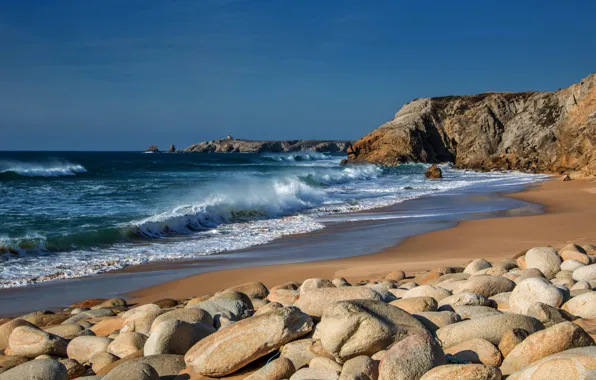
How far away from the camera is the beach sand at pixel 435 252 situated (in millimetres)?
8812

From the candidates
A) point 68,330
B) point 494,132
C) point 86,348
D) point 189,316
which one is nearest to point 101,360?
point 86,348

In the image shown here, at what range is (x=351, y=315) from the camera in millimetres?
3420

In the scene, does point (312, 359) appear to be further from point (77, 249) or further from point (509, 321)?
point (77, 249)

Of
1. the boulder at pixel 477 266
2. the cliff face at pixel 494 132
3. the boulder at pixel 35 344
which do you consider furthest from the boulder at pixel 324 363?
the cliff face at pixel 494 132

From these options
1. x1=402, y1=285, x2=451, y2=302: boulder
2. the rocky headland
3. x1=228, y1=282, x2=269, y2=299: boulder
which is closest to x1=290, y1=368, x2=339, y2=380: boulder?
the rocky headland

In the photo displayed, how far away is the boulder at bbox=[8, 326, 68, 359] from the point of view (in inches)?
190

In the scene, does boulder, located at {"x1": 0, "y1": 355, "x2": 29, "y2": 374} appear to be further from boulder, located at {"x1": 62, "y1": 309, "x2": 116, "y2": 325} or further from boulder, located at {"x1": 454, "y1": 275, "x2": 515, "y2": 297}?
boulder, located at {"x1": 454, "y1": 275, "x2": 515, "y2": 297}

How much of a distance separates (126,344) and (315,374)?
1.78m

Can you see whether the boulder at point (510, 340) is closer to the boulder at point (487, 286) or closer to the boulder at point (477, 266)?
the boulder at point (487, 286)

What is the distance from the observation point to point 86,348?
4.70 metres

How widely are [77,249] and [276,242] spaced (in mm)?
3985

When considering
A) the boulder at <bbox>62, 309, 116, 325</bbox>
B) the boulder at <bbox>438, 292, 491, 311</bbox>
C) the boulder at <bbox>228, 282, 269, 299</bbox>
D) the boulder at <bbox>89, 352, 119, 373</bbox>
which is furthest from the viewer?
the boulder at <bbox>228, 282, 269, 299</bbox>

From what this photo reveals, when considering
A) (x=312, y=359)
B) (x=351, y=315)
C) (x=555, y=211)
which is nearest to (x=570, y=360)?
(x=351, y=315)

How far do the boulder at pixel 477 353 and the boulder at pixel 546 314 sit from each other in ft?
2.37
